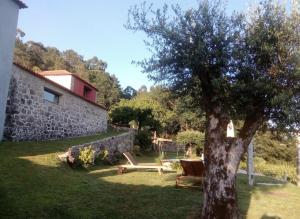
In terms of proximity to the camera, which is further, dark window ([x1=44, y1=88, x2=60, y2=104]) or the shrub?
the shrub

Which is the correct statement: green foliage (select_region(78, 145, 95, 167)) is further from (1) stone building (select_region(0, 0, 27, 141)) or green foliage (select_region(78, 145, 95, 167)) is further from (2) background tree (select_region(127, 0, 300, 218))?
(2) background tree (select_region(127, 0, 300, 218))

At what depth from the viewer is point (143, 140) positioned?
3075cm

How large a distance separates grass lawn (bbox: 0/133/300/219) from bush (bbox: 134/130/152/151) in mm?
15756

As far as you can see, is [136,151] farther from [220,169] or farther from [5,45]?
[220,169]

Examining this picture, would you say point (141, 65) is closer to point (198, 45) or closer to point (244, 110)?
point (198, 45)

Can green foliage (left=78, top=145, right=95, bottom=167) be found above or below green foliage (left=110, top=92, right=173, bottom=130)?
below

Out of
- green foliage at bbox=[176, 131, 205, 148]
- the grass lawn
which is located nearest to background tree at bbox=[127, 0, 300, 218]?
the grass lawn

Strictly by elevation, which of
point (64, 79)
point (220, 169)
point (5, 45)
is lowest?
point (220, 169)

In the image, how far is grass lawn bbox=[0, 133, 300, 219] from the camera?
836cm

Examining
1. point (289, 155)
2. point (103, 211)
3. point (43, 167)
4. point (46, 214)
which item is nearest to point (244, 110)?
point (103, 211)

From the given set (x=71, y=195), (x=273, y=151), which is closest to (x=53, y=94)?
(x=71, y=195)

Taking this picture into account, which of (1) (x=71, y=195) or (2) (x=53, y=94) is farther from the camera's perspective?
(2) (x=53, y=94)

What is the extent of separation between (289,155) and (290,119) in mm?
31733

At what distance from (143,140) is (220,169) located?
22627mm
